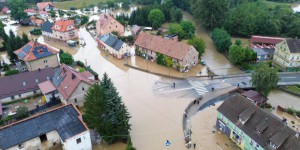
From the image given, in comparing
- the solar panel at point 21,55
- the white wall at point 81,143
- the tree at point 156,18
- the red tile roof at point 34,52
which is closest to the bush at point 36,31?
the red tile roof at point 34,52

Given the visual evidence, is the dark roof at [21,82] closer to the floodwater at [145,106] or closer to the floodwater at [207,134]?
the floodwater at [145,106]

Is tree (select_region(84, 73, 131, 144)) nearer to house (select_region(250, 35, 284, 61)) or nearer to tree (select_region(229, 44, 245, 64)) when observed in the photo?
tree (select_region(229, 44, 245, 64))

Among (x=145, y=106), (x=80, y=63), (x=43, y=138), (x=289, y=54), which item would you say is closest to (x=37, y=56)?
(x=80, y=63)

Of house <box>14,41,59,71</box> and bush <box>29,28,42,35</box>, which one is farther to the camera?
bush <box>29,28,42,35</box>

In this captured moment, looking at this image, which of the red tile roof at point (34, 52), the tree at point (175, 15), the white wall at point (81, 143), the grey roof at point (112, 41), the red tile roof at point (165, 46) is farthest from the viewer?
the tree at point (175, 15)

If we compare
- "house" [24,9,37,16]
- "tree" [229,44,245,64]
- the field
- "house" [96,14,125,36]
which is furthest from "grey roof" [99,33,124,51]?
the field

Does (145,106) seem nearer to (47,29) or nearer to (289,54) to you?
(289,54)

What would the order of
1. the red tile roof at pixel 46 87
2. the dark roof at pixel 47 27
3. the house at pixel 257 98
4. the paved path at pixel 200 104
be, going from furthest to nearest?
the dark roof at pixel 47 27
the red tile roof at pixel 46 87
the house at pixel 257 98
the paved path at pixel 200 104
